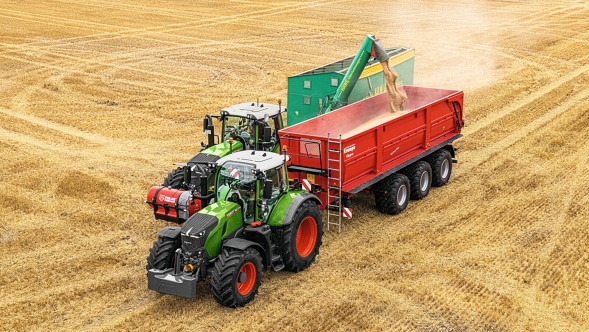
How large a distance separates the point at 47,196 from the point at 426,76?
16690 mm

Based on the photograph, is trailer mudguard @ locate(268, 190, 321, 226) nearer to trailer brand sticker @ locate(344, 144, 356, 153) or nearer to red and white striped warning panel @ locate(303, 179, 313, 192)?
red and white striped warning panel @ locate(303, 179, 313, 192)

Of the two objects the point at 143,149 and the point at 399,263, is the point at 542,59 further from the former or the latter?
the point at 399,263

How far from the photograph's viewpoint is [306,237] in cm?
1305

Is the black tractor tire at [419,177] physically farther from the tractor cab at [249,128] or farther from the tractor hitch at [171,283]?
the tractor hitch at [171,283]

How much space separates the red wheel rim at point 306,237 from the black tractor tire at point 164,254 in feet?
7.40

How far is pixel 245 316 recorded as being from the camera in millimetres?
11344

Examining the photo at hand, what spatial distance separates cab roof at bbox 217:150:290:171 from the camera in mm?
12070

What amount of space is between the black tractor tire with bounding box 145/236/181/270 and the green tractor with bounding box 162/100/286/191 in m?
3.07

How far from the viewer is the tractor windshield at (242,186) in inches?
472

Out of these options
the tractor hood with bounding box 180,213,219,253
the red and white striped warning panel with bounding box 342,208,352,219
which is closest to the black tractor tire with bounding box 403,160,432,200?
the red and white striped warning panel with bounding box 342,208,352,219

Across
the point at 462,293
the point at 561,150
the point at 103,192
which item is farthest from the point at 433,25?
the point at 462,293

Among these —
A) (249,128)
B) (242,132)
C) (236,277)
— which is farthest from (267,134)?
(236,277)

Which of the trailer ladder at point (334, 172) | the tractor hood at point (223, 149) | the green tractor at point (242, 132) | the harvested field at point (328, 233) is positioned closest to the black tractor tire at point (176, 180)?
the green tractor at point (242, 132)

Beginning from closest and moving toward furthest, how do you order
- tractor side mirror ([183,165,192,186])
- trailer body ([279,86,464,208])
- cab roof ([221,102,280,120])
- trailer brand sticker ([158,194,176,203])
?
tractor side mirror ([183,165,192,186]) → trailer brand sticker ([158,194,176,203]) → trailer body ([279,86,464,208]) → cab roof ([221,102,280,120])
